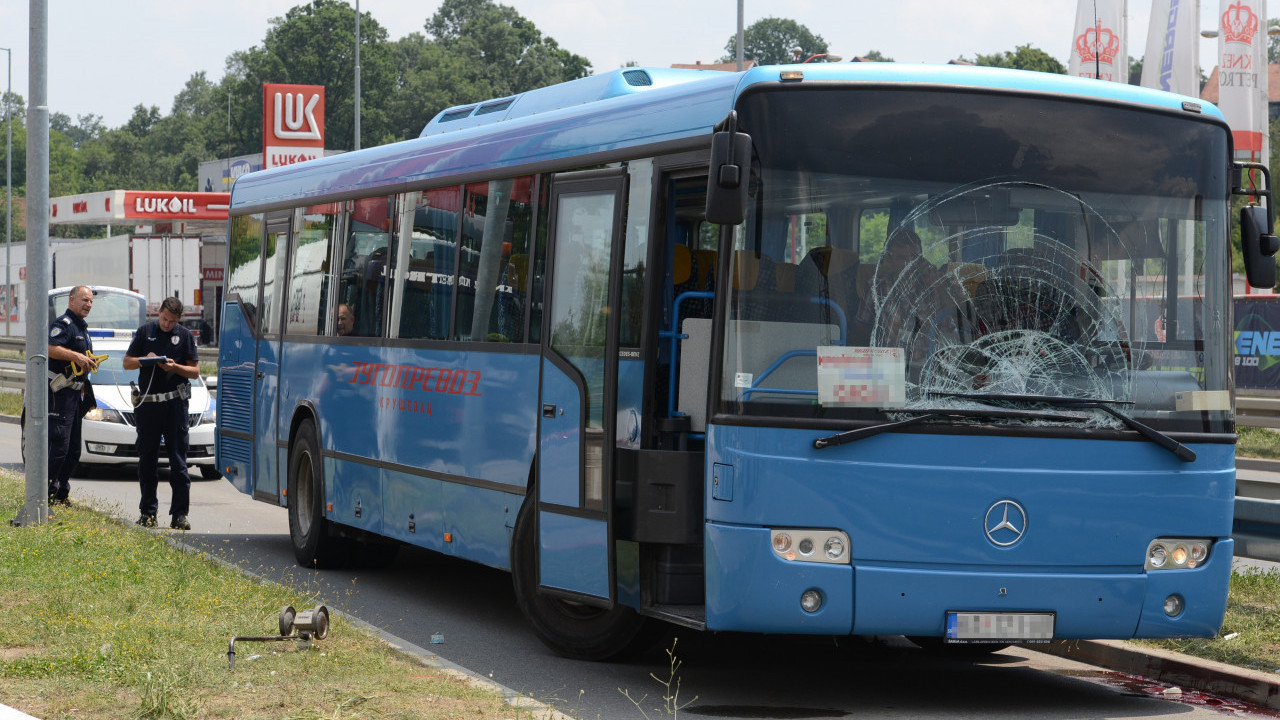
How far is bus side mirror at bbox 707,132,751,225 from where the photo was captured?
7004 millimetres

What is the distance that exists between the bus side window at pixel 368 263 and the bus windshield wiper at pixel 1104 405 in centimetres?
511

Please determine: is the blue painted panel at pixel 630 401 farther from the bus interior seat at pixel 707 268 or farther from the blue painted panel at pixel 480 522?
the blue painted panel at pixel 480 522

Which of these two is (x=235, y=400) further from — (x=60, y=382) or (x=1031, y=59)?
(x=1031, y=59)

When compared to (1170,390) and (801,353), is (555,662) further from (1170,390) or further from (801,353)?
(1170,390)

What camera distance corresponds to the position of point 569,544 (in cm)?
838

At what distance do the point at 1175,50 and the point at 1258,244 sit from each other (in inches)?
845

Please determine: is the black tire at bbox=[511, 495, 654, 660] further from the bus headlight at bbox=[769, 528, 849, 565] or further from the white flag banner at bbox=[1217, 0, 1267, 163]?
the white flag banner at bbox=[1217, 0, 1267, 163]

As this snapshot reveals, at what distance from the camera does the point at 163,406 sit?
46.6 ft

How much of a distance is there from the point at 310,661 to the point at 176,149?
515ft

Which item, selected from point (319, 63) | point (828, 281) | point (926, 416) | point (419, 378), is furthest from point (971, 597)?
point (319, 63)

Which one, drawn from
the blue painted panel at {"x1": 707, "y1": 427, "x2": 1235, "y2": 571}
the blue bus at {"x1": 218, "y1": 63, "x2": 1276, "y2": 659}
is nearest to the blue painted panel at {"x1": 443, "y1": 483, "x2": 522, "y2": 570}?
the blue bus at {"x1": 218, "y1": 63, "x2": 1276, "y2": 659}

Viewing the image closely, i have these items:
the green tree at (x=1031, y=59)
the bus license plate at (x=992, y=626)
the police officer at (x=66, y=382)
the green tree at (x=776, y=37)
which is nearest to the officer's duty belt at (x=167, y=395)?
the police officer at (x=66, y=382)

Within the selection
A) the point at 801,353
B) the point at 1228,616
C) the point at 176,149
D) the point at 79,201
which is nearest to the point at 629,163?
the point at 801,353

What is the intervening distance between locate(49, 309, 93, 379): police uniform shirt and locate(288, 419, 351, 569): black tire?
294cm
